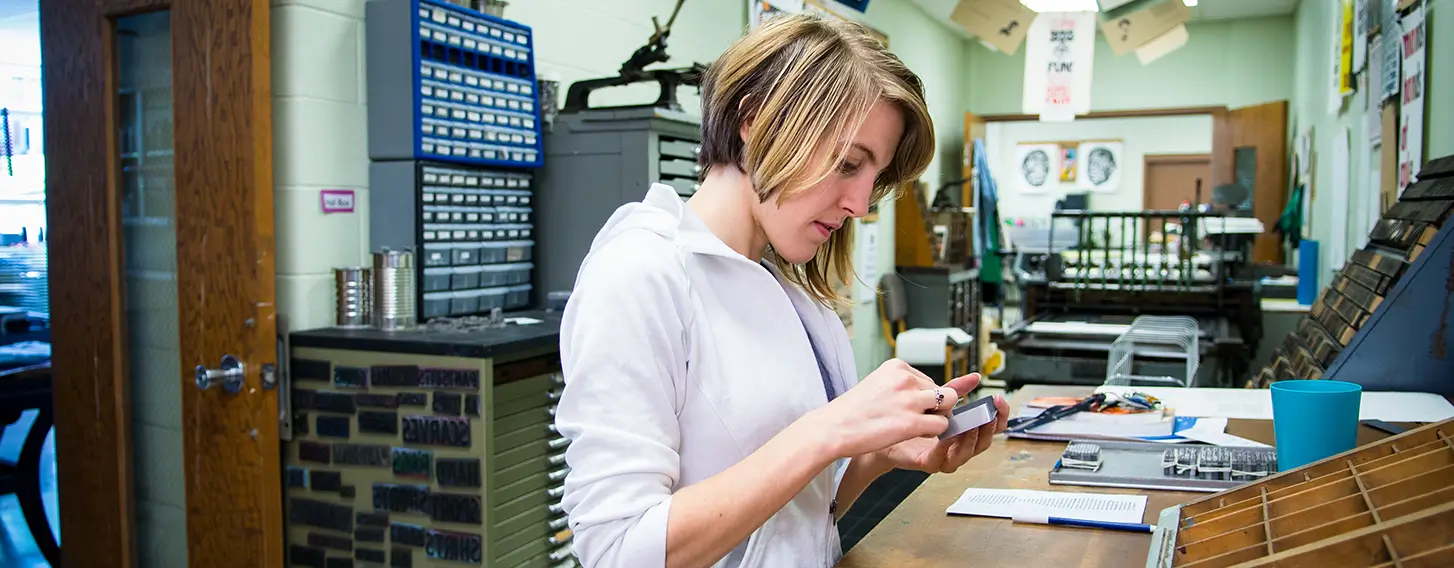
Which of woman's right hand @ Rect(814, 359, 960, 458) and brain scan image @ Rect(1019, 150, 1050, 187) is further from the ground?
brain scan image @ Rect(1019, 150, 1050, 187)

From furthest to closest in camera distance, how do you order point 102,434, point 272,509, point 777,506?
point 102,434 < point 272,509 < point 777,506

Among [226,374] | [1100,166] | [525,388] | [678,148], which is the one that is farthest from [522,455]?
[1100,166]

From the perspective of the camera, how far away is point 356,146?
2809 mm

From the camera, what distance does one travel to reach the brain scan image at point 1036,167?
16.0 metres

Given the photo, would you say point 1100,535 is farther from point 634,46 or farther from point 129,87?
point 634,46

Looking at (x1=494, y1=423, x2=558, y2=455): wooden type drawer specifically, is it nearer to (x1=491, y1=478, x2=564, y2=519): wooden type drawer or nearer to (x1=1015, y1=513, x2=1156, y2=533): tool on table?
(x1=491, y1=478, x2=564, y2=519): wooden type drawer

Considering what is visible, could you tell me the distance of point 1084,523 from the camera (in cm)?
126

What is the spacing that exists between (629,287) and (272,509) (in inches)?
71.1

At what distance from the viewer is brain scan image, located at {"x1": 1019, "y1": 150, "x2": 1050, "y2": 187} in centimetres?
1597

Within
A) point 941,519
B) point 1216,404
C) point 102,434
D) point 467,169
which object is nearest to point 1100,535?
point 941,519

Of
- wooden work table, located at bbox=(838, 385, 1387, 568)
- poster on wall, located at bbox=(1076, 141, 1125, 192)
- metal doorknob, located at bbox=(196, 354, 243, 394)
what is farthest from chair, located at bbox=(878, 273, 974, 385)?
poster on wall, located at bbox=(1076, 141, 1125, 192)

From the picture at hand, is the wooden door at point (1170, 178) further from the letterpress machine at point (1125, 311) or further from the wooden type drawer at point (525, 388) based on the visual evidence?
the wooden type drawer at point (525, 388)

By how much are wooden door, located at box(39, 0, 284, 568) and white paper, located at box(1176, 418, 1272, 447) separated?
6.39 ft

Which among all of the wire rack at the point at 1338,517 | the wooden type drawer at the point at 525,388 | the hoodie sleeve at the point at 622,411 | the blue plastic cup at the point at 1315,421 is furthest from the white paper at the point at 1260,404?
the wooden type drawer at the point at 525,388
